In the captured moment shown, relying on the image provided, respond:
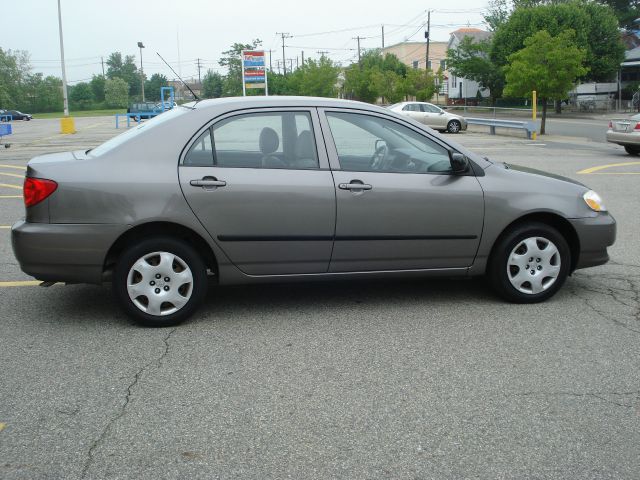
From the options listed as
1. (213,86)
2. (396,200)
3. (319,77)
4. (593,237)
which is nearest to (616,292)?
(593,237)

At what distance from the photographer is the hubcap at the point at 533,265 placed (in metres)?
5.29

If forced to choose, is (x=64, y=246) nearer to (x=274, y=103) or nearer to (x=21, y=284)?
(x=21, y=284)

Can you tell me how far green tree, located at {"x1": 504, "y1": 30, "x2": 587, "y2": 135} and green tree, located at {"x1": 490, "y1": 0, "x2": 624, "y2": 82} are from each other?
22.4 metres

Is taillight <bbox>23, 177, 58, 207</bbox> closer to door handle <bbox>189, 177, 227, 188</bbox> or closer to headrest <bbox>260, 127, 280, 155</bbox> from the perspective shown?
A: door handle <bbox>189, 177, 227, 188</bbox>

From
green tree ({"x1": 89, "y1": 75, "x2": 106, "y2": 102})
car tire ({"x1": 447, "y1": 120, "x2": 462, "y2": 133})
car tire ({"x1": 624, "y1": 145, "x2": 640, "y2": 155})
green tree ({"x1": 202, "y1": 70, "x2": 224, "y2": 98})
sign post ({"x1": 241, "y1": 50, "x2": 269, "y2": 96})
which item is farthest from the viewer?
green tree ({"x1": 89, "y1": 75, "x2": 106, "y2": 102})

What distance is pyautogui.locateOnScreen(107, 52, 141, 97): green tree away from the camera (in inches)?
5688

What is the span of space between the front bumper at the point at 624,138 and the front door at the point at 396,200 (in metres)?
14.8

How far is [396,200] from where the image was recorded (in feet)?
16.5

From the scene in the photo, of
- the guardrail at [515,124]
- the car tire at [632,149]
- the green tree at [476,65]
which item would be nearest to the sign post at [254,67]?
the green tree at [476,65]

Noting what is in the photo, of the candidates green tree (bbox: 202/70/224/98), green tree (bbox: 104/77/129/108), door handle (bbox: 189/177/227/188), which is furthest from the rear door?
green tree (bbox: 104/77/129/108)

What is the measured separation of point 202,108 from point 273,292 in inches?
66.7

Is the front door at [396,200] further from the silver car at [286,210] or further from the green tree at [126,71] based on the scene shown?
the green tree at [126,71]

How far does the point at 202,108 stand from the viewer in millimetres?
5004

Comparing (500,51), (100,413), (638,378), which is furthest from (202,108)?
(500,51)
